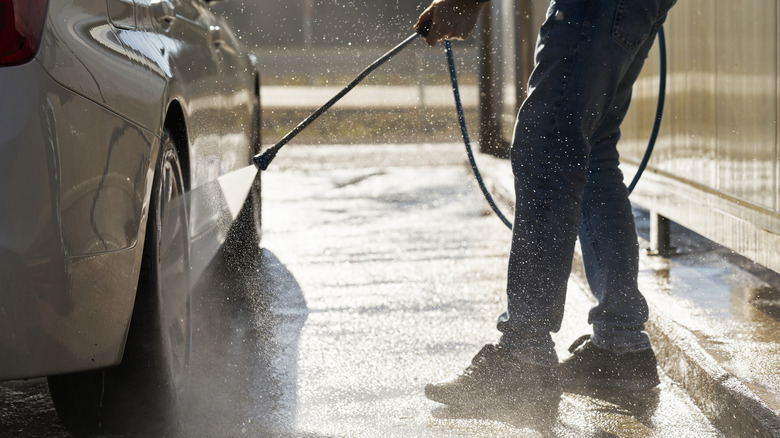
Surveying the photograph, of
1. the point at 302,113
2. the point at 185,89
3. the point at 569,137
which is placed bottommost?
the point at 302,113

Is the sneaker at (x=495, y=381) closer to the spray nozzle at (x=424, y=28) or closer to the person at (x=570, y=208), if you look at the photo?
the person at (x=570, y=208)

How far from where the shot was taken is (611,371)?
3.51m

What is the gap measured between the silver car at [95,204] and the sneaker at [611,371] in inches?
50.0

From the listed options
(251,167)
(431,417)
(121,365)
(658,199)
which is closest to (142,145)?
(121,365)

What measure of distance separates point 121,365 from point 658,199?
3.53m

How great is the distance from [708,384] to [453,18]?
1.39 m

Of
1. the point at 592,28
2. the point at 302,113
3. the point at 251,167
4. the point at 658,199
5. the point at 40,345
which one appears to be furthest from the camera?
the point at 302,113

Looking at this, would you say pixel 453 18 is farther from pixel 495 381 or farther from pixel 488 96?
pixel 488 96

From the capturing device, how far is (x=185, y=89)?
10.4 ft

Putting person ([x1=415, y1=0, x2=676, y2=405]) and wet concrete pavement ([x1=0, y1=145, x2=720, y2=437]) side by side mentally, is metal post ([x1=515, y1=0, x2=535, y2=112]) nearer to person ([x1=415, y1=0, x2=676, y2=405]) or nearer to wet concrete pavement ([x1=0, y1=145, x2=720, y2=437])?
wet concrete pavement ([x1=0, y1=145, x2=720, y2=437])

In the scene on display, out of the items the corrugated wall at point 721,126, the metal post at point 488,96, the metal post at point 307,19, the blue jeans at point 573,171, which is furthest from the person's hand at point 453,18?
the metal post at point 307,19

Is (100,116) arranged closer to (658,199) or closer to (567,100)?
(567,100)

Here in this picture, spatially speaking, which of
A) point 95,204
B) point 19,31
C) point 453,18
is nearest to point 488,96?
point 453,18

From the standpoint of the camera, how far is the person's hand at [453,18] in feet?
11.0
